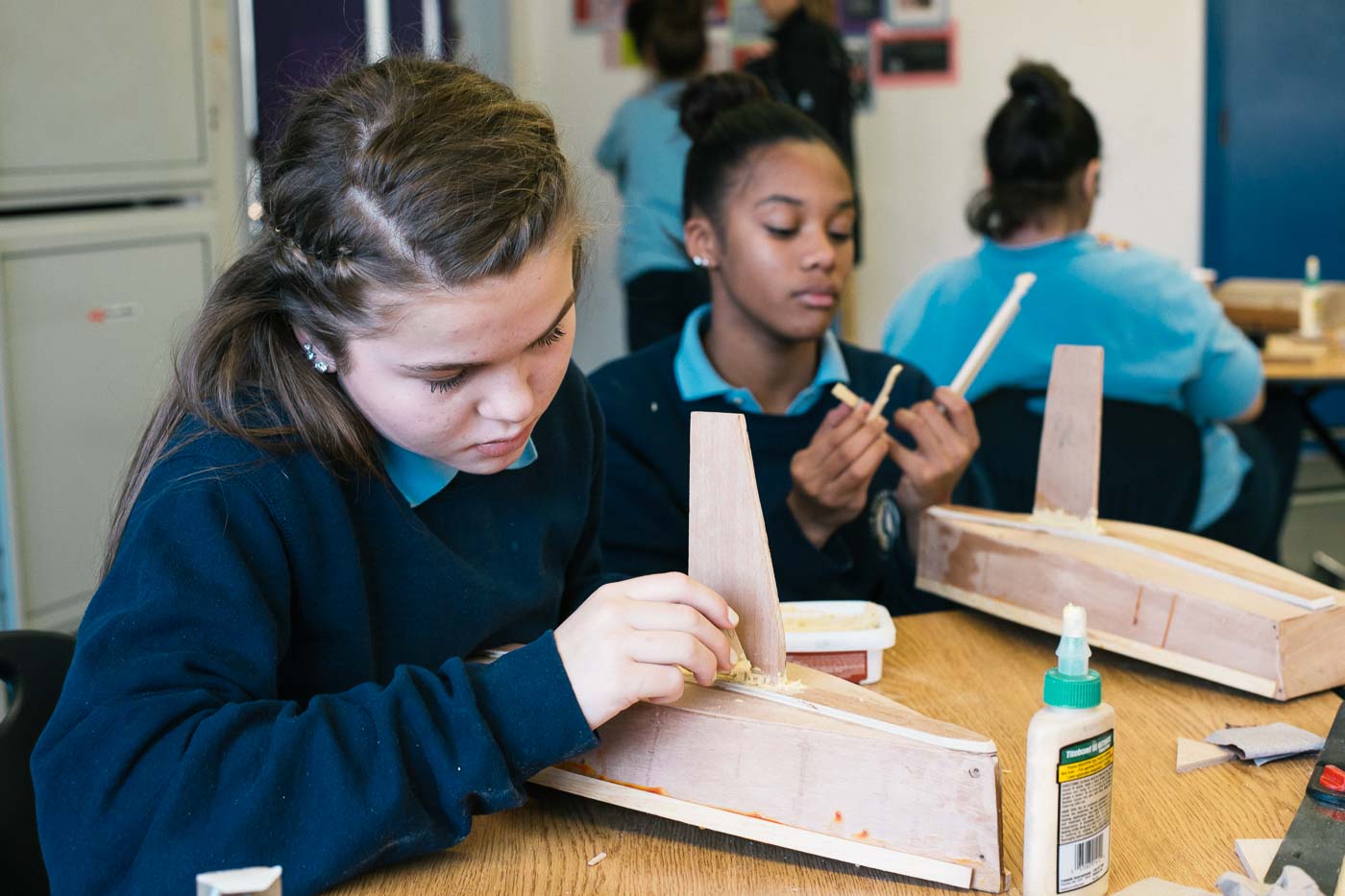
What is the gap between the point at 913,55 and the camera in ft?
17.2

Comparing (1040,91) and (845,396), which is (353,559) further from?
(1040,91)

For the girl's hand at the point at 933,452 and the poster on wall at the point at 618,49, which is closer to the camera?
the girl's hand at the point at 933,452

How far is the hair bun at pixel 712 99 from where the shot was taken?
1990 mm

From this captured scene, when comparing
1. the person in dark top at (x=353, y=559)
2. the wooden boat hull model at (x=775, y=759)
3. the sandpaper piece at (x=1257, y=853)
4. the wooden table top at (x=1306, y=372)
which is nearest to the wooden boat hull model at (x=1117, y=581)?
the sandpaper piece at (x=1257, y=853)

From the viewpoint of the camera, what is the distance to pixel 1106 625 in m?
1.24

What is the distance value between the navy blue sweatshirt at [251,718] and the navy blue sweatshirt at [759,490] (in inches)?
27.7

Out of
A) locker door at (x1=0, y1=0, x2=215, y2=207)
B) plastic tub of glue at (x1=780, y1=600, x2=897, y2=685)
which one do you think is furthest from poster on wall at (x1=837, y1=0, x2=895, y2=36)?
plastic tub of glue at (x1=780, y1=600, x2=897, y2=685)

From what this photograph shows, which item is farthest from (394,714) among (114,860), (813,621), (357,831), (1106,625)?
(1106,625)

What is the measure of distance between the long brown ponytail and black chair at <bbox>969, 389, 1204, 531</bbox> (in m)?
1.39

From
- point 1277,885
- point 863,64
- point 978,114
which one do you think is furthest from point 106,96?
point 978,114

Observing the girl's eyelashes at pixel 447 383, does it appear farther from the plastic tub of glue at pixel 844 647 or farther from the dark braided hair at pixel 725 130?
the dark braided hair at pixel 725 130

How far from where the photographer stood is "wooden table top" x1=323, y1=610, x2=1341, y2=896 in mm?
863

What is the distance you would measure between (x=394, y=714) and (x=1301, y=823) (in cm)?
60

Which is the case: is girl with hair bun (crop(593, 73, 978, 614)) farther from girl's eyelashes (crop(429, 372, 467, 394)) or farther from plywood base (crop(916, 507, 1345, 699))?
girl's eyelashes (crop(429, 372, 467, 394))
